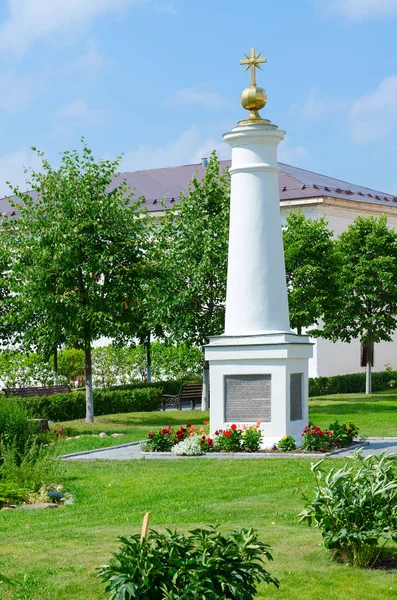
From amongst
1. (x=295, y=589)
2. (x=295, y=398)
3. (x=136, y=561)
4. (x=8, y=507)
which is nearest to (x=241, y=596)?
(x=136, y=561)

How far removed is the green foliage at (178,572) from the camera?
5.70 meters

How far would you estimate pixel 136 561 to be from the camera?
5930mm

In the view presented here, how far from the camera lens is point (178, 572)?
230 inches

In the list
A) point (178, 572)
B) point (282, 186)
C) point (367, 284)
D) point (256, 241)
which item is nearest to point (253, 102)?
point (256, 241)

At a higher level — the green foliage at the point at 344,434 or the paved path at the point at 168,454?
the green foliage at the point at 344,434

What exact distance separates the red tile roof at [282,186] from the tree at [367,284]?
6.73 m

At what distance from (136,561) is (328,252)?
28962 millimetres

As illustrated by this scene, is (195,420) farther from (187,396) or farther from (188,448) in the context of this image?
(188,448)

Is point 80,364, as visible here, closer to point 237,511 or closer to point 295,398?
point 295,398

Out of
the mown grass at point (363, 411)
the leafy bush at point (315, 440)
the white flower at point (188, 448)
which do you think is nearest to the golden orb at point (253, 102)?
the leafy bush at point (315, 440)

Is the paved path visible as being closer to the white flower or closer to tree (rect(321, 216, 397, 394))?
the white flower

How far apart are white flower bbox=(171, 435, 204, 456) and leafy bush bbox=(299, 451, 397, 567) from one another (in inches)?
357

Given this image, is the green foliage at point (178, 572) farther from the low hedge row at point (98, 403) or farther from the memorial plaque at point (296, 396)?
the low hedge row at point (98, 403)

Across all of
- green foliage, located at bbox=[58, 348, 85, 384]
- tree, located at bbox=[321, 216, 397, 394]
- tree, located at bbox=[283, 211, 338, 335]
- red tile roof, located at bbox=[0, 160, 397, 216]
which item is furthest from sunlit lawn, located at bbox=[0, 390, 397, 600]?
red tile roof, located at bbox=[0, 160, 397, 216]
